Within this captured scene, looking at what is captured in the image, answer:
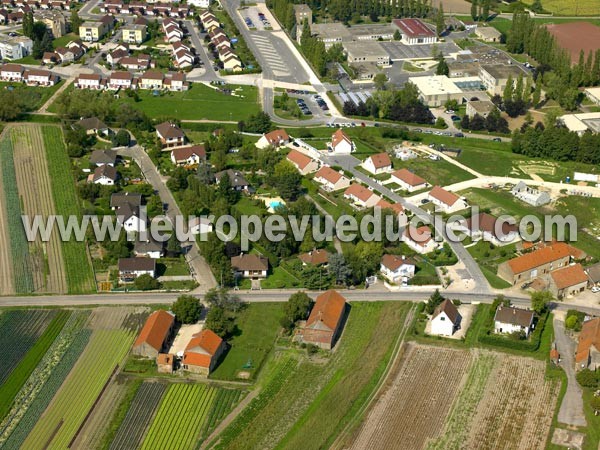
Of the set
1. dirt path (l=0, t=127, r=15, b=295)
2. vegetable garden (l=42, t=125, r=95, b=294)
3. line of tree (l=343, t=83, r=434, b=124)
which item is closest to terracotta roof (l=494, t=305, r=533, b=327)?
vegetable garden (l=42, t=125, r=95, b=294)

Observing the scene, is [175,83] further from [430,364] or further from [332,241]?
[430,364]

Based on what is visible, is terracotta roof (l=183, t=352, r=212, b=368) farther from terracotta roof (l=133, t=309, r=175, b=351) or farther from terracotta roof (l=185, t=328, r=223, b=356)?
terracotta roof (l=133, t=309, r=175, b=351)

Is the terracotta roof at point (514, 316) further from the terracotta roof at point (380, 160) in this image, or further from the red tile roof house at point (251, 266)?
the terracotta roof at point (380, 160)

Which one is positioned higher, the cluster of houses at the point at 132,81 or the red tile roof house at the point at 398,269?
the cluster of houses at the point at 132,81

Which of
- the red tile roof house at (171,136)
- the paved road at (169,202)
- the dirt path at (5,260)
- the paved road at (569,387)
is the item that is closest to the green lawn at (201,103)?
the red tile roof house at (171,136)

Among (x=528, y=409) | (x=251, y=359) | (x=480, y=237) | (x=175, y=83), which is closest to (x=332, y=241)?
(x=480, y=237)

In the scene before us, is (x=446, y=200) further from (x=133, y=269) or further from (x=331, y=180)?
(x=133, y=269)
